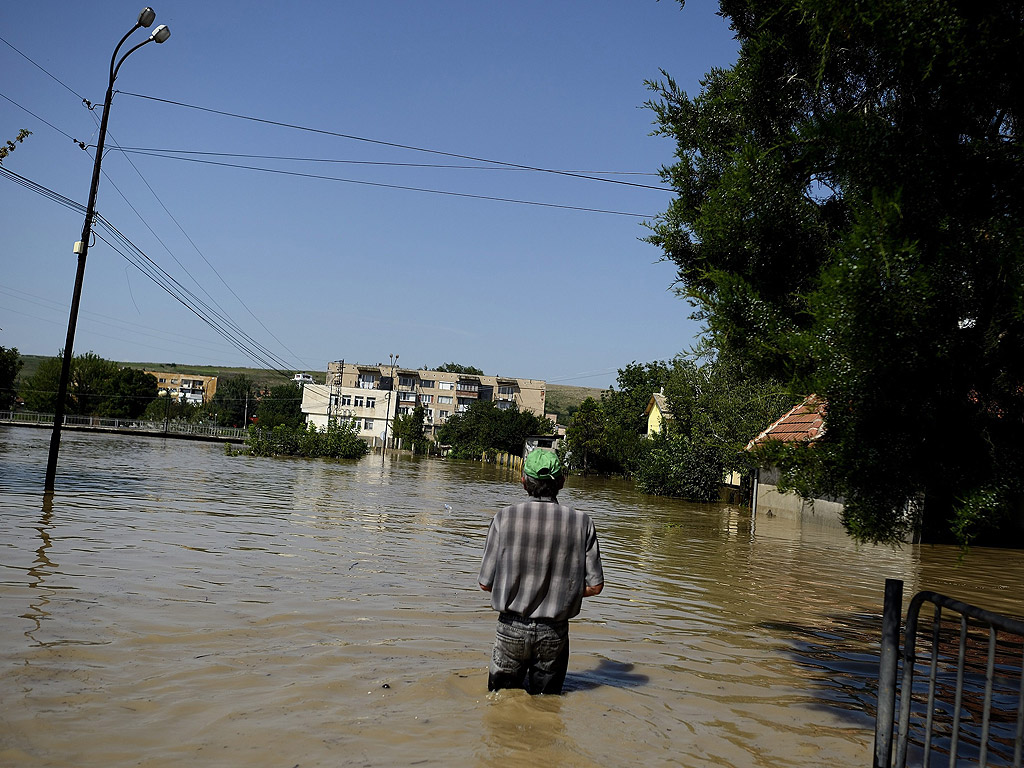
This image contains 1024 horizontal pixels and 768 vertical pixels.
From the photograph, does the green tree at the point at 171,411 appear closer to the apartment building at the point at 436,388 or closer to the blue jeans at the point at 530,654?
the apartment building at the point at 436,388

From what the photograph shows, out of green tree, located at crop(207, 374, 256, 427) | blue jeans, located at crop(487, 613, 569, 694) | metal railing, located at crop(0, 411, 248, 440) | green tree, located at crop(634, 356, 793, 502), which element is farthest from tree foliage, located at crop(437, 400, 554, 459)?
blue jeans, located at crop(487, 613, 569, 694)

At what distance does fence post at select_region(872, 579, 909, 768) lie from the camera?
4105mm

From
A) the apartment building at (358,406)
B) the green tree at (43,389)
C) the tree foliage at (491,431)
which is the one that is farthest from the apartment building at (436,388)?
the green tree at (43,389)

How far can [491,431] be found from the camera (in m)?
87.1

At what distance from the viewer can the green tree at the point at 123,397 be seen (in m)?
101

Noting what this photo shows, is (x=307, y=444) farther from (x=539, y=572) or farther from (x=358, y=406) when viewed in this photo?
(x=358, y=406)

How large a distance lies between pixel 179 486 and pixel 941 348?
78.5ft

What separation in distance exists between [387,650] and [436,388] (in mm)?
124701

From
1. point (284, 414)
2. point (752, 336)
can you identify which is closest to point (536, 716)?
point (752, 336)

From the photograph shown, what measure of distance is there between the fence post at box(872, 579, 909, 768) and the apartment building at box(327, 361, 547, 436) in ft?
386

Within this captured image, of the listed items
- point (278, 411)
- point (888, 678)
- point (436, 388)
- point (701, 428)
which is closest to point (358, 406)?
point (436, 388)

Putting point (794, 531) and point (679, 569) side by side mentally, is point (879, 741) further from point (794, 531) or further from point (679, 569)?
point (794, 531)

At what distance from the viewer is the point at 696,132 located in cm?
927

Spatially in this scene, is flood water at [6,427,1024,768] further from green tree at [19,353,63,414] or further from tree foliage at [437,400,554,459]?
green tree at [19,353,63,414]
